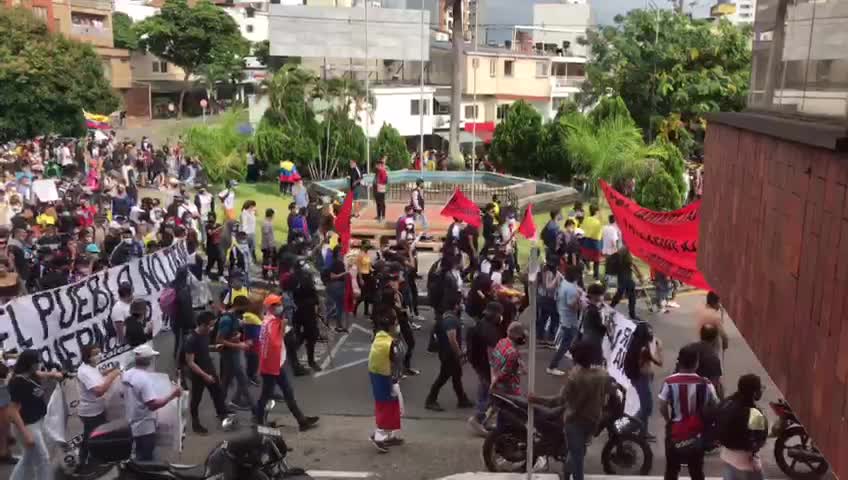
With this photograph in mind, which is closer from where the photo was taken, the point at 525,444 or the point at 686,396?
the point at 686,396

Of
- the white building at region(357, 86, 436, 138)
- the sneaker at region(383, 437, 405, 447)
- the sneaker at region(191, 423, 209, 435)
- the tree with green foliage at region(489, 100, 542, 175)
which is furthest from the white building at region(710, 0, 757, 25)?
the white building at region(357, 86, 436, 138)

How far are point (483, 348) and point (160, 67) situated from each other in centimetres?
6959

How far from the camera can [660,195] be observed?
65.7ft

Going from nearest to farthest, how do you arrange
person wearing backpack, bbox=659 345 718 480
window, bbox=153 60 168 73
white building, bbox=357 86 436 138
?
person wearing backpack, bbox=659 345 718 480, white building, bbox=357 86 436 138, window, bbox=153 60 168 73

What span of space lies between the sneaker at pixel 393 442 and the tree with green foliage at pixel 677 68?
26.5 meters

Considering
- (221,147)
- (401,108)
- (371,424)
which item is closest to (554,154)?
(221,147)

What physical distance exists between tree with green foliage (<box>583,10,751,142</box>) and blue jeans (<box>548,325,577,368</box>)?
2363 centimetres

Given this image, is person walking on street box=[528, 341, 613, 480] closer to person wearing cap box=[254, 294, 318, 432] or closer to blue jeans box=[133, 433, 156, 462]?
person wearing cap box=[254, 294, 318, 432]

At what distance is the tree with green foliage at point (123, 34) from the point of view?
71250 mm

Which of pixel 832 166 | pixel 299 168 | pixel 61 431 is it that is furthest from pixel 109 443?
pixel 299 168

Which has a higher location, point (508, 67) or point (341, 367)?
point (508, 67)

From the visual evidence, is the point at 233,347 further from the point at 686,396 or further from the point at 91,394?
the point at 686,396

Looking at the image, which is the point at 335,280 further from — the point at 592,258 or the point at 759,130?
A: the point at 759,130

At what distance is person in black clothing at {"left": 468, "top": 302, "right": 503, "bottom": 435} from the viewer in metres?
9.22
